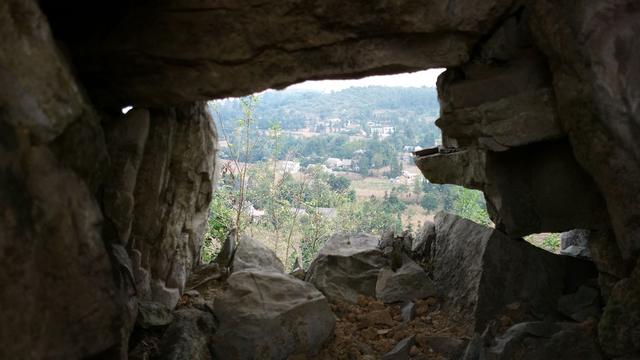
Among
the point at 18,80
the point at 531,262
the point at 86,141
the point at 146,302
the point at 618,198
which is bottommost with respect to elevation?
the point at 146,302

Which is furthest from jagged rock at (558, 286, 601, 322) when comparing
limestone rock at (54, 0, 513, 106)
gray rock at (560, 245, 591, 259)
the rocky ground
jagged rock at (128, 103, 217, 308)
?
jagged rock at (128, 103, 217, 308)

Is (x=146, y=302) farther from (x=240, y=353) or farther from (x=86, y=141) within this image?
(x=86, y=141)

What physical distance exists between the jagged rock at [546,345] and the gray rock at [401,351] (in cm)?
73

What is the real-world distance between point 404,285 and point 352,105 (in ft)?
146

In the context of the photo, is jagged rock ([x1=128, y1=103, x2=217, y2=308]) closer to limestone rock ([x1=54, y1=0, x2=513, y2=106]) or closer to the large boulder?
limestone rock ([x1=54, y1=0, x2=513, y2=106])

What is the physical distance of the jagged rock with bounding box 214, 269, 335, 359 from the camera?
15.9 feet

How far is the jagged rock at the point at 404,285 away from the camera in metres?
5.77

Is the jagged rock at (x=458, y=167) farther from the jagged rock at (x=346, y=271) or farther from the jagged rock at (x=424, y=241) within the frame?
the jagged rock at (x=346, y=271)

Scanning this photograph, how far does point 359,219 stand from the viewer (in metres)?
20.9

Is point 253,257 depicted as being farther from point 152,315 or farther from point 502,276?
point 502,276

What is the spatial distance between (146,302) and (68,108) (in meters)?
2.27

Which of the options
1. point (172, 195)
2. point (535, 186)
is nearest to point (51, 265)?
point (172, 195)

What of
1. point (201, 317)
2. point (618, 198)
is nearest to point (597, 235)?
point (618, 198)

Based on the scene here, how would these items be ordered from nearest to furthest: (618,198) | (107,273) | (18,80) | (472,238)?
(18,80), (107,273), (618,198), (472,238)
